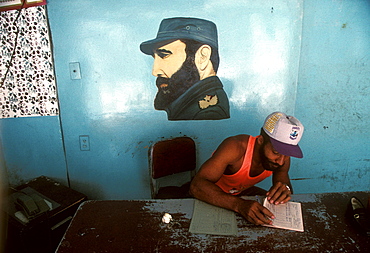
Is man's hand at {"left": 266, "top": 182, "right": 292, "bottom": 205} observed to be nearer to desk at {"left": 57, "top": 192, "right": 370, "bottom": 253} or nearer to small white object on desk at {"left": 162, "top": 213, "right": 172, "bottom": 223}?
desk at {"left": 57, "top": 192, "right": 370, "bottom": 253}

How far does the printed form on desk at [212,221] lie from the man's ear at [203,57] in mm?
1379

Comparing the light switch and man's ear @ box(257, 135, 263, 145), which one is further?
the light switch

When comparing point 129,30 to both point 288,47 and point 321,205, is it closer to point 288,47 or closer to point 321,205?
point 288,47

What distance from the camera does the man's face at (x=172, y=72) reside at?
238 centimetres

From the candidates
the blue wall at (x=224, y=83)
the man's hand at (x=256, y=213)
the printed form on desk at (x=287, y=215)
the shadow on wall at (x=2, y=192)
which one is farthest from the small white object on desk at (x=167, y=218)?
the shadow on wall at (x=2, y=192)

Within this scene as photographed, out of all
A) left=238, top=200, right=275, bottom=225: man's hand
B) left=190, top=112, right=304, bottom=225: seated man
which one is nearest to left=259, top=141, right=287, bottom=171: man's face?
left=190, top=112, right=304, bottom=225: seated man

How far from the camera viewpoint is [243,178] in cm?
187

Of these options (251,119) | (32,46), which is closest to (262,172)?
(251,119)

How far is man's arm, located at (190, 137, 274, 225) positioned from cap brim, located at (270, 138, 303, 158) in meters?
0.26

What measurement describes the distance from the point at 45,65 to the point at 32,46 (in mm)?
203

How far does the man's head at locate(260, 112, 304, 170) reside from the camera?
5.00ft

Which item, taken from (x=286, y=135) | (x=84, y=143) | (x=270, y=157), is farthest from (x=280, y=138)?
(x=84, y=143)

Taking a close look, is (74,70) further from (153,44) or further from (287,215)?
(287,215)

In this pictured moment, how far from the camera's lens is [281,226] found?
1.28 m
